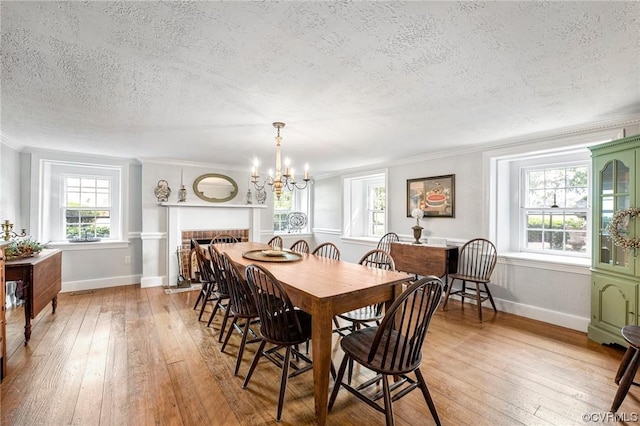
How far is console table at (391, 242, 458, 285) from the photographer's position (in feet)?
12.4

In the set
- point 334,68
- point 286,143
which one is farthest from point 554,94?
point 286,143

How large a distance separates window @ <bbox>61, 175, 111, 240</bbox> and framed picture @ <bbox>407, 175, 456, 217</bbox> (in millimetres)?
5020

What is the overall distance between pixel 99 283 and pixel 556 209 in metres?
6.55

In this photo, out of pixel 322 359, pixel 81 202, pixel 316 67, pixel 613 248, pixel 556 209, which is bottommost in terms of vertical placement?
pixel 322 359

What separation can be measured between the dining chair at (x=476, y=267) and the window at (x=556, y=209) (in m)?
0.56

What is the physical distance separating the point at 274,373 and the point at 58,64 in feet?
8.23

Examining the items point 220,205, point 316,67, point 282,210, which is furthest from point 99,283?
point 316,67

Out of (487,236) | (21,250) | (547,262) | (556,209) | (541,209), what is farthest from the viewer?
(487,236)

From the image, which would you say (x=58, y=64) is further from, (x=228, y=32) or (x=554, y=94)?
(x=554, y=94)

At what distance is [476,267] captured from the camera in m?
3.81

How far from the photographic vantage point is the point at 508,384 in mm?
2061

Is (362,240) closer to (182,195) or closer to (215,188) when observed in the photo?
(215,188)

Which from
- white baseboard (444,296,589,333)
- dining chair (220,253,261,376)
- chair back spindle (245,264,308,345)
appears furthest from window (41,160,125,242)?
white baseboard (444,296,589,333)

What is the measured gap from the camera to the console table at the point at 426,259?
3.77 metres
